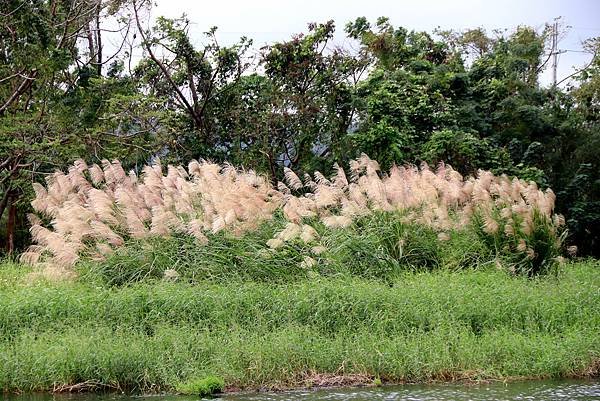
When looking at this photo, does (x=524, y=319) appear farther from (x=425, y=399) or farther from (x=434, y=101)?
(x=434, y=101)

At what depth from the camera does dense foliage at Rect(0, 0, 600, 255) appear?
16453mm

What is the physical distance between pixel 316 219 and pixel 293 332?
374 cm

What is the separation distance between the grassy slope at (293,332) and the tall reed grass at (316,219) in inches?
35.8

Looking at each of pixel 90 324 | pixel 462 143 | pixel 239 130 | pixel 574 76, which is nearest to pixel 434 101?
pixel 462 143

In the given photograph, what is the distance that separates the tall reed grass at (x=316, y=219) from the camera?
11.0 meters

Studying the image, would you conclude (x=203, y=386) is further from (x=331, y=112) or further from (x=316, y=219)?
(x=331, y=112)

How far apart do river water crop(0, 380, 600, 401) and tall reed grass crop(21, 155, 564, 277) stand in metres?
3.07

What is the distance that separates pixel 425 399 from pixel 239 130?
11.2 metres

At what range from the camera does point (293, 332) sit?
8.45 m

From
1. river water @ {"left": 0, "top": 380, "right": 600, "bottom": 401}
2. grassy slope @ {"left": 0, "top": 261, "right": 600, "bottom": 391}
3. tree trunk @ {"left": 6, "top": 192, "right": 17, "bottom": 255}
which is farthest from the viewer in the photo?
tree trunk @ {"left": 6, "top": 192, "right": 17, "bottom": 255}

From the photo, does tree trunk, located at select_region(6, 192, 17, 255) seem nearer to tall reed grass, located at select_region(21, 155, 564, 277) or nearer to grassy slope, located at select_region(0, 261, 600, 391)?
tall reed grass, located at select_region(21, 155, 564, 277)

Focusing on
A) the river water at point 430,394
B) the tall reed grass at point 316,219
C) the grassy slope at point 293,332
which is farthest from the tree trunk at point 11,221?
the river water at point 430,394

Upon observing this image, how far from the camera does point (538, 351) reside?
8.27 metres

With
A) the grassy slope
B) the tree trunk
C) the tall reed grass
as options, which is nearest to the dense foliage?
the tree trunk
